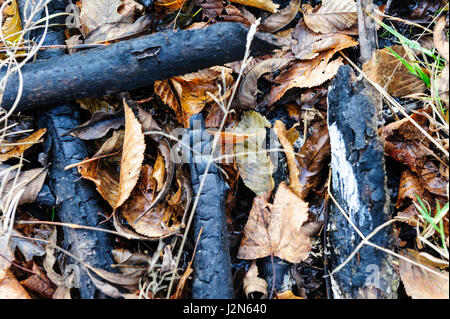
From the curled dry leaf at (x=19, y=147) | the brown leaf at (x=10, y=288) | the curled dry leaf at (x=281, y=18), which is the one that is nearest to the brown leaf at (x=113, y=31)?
the curled dry leaf at (x=19, y=147)

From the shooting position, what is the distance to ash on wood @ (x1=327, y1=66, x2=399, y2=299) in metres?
1.58

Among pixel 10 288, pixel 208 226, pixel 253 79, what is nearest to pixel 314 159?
pixel 253 79

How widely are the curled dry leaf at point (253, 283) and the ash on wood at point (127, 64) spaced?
3.75 ft

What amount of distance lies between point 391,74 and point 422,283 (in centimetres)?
115

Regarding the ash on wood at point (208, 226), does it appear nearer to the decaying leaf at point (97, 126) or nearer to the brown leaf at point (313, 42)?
the decaying leaf at point (97, 126)

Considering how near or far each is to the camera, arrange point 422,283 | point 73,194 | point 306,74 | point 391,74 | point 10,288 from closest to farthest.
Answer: point 422,283 → point 10,288 → point 73,194 → point 391,74 → point 306,74

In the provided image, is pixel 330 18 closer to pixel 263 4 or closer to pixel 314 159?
pixel 263 4

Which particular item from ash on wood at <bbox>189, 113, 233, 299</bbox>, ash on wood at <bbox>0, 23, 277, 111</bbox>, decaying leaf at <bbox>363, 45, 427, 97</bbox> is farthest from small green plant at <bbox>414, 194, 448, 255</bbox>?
ash on wood at <bbox>0, 23, 277, 111</bbox>

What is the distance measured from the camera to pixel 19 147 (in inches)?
76.7

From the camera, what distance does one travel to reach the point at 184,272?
5.73 feet

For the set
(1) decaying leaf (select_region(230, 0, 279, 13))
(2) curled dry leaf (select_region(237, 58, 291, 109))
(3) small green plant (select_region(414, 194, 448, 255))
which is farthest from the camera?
(1) decaying leaf (select_region(230, 0, 279, 13))

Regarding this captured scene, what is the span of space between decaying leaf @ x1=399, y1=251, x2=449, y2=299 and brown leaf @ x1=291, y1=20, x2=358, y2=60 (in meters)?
1.28

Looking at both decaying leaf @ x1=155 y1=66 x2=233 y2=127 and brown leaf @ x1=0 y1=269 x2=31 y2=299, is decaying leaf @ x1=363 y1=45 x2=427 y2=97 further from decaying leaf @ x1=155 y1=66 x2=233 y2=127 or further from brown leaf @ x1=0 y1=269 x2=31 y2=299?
brown leaf @ x1=0 y1=269 x2=31 y2=299
